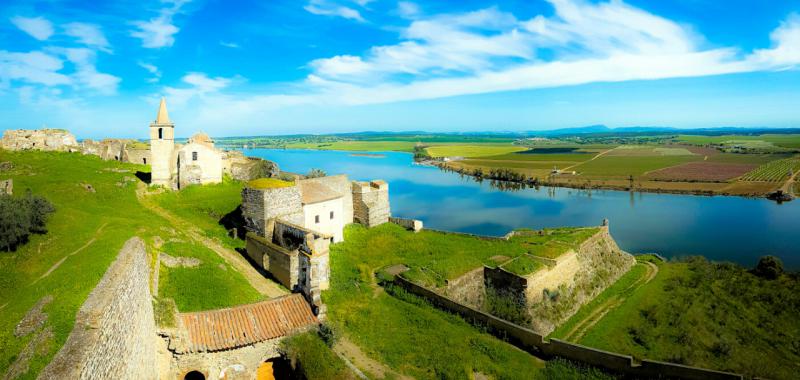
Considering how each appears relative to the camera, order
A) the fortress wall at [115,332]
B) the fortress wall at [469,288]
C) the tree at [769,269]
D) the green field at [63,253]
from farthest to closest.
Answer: the tree at [769,269] < the fortress wall at [469,288] < the green field at [63,253] < the fortress wall at [115,332]

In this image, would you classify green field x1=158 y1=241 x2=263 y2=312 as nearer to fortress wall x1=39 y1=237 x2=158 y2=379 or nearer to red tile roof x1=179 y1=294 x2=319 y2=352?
red tile roof x1=179 y1=294 x2=319 y2=352

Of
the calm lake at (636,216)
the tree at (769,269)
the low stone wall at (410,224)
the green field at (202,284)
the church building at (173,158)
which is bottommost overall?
the calm lake at (636,216)

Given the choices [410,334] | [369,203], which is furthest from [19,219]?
[369,203]

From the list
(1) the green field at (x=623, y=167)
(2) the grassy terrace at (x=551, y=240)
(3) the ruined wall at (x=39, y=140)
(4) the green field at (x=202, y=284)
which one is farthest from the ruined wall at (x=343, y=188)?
(1) the green field at (x=623, y=167)

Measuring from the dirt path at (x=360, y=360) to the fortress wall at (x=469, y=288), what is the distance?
221 inches

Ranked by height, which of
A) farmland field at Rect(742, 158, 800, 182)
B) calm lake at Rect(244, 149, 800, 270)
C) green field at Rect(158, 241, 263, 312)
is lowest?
calm lake at Rect(244, 149, 800, 270)

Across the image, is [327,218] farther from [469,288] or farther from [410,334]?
[410,334]

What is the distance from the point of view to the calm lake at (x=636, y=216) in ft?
112

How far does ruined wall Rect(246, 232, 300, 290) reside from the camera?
14516 millimetres

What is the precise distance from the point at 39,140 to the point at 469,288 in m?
31.0

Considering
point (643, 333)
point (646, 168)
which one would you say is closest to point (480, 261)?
point (643, 333)

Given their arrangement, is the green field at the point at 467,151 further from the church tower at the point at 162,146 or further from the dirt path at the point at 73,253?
the dirt path at the point at 73,253

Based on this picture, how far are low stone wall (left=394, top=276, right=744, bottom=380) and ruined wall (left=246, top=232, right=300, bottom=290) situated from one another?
4.70 metres

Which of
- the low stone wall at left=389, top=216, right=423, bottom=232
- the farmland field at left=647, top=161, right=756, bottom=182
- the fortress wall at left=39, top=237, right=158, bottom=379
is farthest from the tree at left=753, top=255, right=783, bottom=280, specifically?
the farmland field at left=647, top=161, right=756, bottom=182
